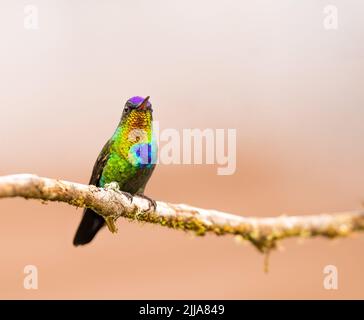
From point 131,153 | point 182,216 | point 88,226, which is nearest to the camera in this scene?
point 182,216

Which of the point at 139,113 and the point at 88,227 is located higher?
the point at 139,113

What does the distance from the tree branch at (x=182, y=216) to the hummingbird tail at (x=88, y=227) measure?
1003mm

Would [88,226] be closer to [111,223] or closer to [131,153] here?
[131,153]

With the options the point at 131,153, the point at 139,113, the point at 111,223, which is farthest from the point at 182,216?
the point at 139,113

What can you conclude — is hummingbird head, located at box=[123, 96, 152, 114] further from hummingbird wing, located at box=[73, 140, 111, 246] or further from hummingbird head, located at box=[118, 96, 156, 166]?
hummingbird wing, located at box=[73, 140, 111, 246]

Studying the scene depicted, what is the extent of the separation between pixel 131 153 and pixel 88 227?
2.57ft

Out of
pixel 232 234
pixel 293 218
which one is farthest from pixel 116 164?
pixel 293 218

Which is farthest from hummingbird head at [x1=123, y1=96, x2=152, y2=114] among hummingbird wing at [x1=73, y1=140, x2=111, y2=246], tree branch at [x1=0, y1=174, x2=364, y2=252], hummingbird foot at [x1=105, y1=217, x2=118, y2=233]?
hummingbird foot at [x1=105, y1=217, x2=118, y2=233]

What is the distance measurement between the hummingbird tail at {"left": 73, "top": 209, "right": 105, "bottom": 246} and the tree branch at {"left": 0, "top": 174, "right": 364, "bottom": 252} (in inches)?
39.5

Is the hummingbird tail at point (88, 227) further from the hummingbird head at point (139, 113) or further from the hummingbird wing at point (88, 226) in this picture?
the hummingbird head at point (139, 113)

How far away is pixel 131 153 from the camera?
12.5ft

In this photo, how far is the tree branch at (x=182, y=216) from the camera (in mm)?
1920

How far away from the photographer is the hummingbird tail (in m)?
4.16

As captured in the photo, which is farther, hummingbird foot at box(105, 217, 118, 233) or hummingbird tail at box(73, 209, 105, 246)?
hummingbird tail at box(73, 209, 105, 246)
